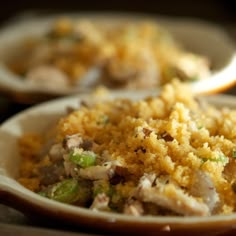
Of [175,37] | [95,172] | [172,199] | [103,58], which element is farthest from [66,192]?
[175,37]

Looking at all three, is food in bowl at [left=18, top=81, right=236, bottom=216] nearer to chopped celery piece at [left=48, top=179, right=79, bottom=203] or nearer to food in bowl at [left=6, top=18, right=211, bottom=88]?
chopped celery piece at [left=48, top=179, right=79, bottom=203]

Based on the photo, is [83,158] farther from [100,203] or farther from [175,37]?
[175,37]

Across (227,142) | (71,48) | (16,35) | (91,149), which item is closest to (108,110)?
(91,149)

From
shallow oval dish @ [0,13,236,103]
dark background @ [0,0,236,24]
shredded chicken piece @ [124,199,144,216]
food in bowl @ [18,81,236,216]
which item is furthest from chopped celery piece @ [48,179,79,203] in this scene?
dark background @ [0,0,236,24]

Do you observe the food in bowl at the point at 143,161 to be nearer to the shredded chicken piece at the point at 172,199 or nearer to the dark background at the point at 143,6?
the shredded chicken piece at the point at 172,199

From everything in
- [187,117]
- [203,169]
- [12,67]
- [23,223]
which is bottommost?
[23,223]

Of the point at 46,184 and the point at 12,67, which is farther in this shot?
the point at 12,67

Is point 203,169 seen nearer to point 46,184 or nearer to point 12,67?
point 46,184

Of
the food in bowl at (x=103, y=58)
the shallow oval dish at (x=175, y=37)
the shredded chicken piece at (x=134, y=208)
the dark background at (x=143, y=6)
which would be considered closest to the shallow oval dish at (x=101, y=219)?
the shredded chicken piece at (x=134, y=208)

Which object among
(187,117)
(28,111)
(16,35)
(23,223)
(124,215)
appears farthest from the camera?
(16,35)
